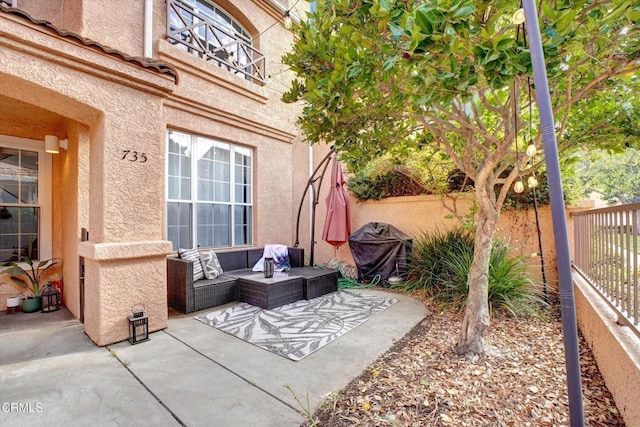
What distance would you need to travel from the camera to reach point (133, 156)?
357 cm

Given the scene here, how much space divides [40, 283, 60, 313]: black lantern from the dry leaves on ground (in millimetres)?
5174

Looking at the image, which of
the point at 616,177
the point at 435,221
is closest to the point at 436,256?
the point at 435,221

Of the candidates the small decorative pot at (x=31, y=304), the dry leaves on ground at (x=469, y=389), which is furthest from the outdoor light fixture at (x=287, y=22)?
the small decorative pot at (x=31, y=304)

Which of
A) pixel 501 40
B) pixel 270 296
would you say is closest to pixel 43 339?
pixel 270 296

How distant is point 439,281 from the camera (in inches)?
219

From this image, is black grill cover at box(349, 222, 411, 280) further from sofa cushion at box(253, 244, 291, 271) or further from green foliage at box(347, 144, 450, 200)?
sofa cushion at box(253, 244, 291, 271)

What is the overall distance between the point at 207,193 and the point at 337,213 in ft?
10.5

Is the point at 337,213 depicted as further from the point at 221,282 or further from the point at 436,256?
the point at 221,282

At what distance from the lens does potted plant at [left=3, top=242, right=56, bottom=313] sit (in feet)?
14.8

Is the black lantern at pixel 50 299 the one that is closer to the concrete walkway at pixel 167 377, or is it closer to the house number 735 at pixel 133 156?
the concrete walkway at pixel 167 377

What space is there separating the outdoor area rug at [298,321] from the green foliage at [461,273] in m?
1.07

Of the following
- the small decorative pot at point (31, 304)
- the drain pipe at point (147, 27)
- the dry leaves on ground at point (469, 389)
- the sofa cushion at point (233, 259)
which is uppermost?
the drain pipe at point (147, 27)

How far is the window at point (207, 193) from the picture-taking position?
231 inches

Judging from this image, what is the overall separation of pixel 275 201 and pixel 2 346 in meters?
5.43
